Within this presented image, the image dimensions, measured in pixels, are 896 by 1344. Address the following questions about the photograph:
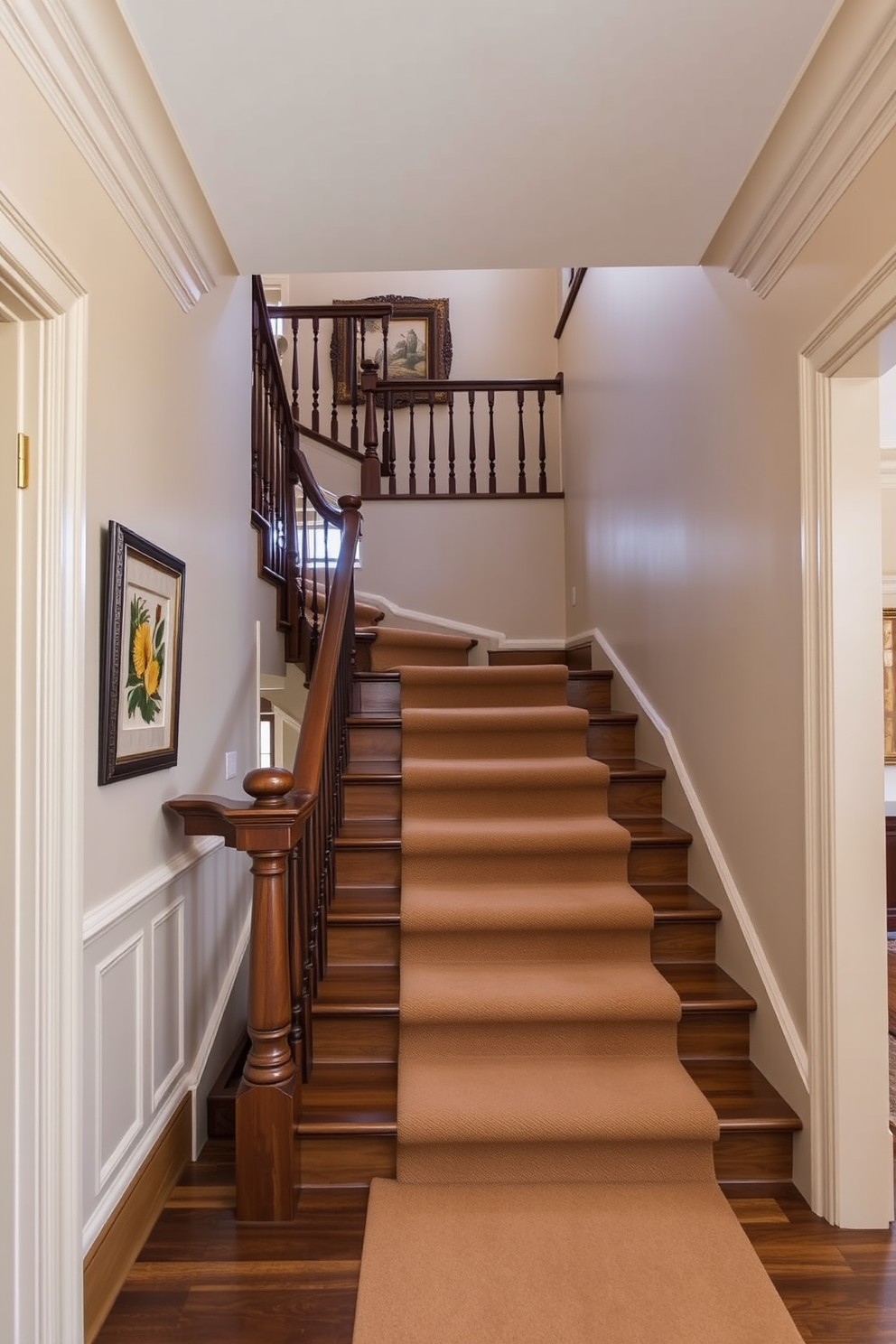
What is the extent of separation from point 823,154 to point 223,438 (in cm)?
189

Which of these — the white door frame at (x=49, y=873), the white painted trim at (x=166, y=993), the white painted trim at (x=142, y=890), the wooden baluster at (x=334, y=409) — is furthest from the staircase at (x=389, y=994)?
the wooden baluster at (x=334, y=409)

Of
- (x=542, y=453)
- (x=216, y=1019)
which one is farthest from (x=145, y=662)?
(x=542, y=453)

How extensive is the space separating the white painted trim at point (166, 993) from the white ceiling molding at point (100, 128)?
169 centimetres

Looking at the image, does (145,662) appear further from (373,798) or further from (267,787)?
(373,798)

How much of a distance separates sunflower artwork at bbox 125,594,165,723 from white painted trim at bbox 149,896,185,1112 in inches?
21.7

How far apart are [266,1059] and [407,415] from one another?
15.8 ft

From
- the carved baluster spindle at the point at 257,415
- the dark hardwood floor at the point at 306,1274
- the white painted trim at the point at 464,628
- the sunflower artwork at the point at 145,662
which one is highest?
the carved baluster spindle at the point at 257,415

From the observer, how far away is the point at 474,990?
7.62 ft

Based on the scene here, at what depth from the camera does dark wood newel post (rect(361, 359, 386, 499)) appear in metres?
5.26

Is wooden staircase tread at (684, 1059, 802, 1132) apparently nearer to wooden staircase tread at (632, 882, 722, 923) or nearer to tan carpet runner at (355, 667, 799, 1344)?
tan carpet runner at (355, 667, 799, 1344)

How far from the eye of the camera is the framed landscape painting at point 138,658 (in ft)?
5.73

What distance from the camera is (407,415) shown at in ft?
19.4

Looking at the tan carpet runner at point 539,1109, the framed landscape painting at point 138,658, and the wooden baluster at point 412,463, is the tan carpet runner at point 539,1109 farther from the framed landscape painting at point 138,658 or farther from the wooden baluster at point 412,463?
the wooden baluster at point 412,463

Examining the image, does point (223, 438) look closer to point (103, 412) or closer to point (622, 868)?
point (103, 412)
